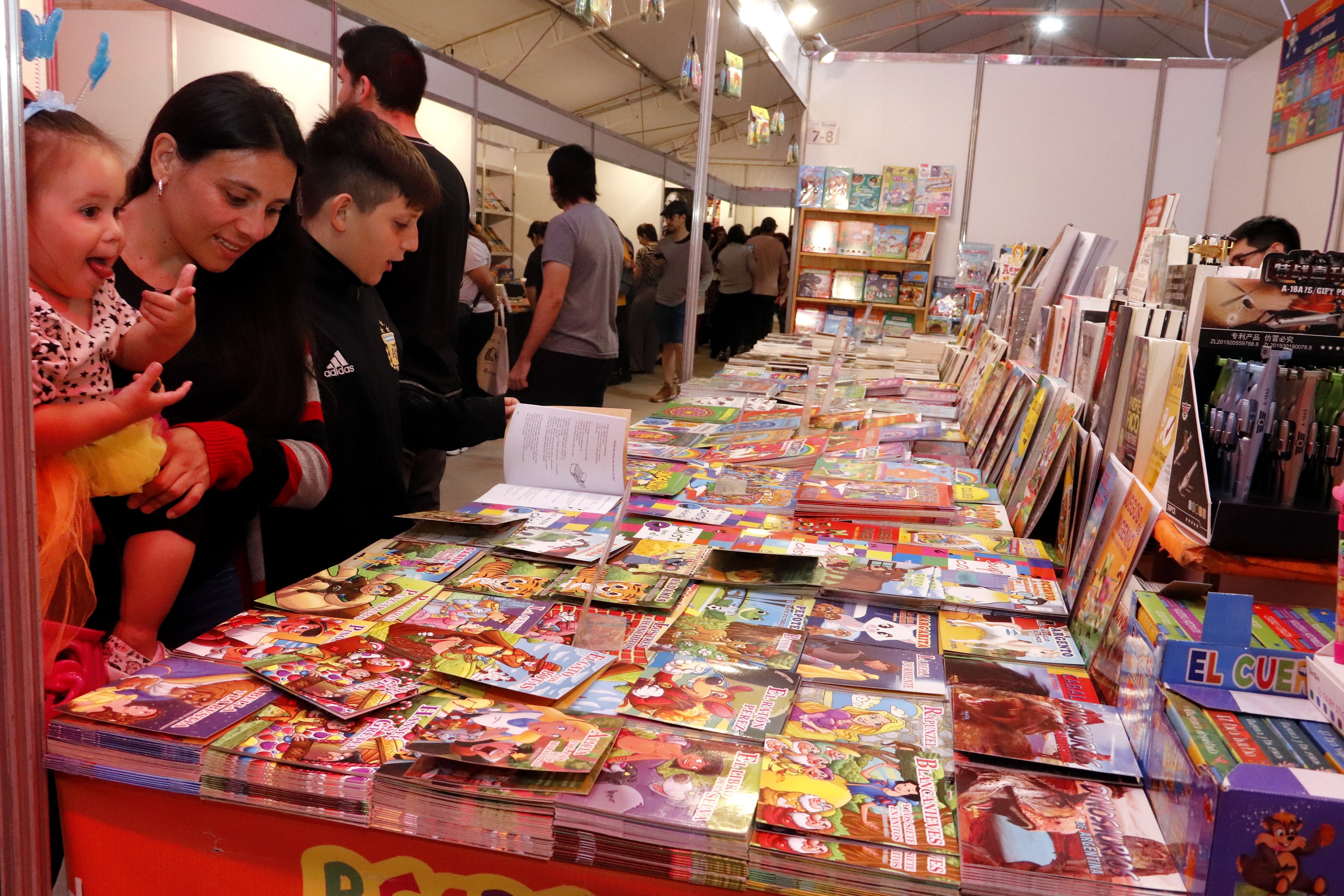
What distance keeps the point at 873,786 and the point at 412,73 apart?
88.2 inches

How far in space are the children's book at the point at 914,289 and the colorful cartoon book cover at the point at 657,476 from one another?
5704mm

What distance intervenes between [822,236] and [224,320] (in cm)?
667

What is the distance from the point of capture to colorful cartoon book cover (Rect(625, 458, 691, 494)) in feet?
6.88

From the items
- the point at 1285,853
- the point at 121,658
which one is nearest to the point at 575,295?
the point at 121,658

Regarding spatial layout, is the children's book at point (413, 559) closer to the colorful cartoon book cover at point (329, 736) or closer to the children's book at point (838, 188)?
the colorful cartoon book cover at point (329, 736)

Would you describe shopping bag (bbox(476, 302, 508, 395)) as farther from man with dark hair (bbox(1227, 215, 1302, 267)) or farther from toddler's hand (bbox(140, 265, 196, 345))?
man with dark hair (bbox(1227, 215, 1302, 267))

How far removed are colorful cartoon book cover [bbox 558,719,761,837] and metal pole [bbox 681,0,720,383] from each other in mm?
3318

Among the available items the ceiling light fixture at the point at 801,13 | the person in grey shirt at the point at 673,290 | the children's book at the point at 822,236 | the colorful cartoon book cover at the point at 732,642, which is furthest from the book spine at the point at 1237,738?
the children's book at the point at 822,236

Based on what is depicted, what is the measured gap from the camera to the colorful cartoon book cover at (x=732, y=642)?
124 cm

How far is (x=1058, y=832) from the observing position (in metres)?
0.87

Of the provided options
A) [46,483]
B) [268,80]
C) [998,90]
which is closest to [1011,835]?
[46,483]

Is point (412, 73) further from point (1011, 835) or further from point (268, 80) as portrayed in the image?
point (1011, 835)

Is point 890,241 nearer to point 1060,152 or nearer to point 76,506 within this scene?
point 1060,152

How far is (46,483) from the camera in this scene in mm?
1140
